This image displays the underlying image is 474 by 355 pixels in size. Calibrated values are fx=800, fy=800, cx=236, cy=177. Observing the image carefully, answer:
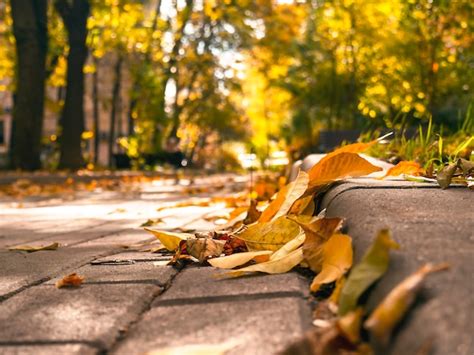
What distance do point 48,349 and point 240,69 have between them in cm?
2635

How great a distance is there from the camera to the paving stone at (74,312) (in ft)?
5.49

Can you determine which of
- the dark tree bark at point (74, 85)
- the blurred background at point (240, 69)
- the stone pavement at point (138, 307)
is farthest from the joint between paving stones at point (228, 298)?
the dark tree bark at point (74, 85)

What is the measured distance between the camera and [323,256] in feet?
6.66

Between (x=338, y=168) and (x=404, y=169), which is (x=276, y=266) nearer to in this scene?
(x=338, y=168)

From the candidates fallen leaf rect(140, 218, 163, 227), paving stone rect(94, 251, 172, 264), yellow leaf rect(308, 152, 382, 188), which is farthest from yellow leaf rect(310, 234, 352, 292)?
fallen leaf rect(140, 218, 163, 227)

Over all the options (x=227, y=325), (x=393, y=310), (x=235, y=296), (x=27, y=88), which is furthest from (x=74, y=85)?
(x=393, y=310)

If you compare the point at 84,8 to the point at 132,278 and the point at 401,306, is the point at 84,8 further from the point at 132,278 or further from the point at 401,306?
the point at 401,306

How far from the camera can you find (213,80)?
2930 cm

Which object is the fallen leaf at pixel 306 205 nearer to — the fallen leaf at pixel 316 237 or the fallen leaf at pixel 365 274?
the fallen leaf at pixel 316 237

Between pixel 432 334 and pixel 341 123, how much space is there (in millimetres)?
20843

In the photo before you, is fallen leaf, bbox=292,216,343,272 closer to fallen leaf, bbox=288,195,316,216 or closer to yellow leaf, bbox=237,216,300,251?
yellow leaf, bbox=237,216,300,251

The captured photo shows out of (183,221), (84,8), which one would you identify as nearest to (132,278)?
(183,221)

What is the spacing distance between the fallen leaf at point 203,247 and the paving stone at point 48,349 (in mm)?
1019

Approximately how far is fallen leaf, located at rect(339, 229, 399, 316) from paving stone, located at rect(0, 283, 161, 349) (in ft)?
1.57
